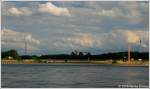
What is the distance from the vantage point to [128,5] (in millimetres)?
6711

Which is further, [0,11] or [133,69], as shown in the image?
[133,69]

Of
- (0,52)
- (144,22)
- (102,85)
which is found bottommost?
(102,85)

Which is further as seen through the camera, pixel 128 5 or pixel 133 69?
pixel 133 69

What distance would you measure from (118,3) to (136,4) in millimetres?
281

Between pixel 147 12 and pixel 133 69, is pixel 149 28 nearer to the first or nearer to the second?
pixel 147 12

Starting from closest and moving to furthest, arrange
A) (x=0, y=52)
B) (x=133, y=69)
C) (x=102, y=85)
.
A: (x=0, y=52), (x=102, y=85), (x=133, y=69)

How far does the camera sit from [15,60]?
8.16 meters

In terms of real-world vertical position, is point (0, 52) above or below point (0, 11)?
below

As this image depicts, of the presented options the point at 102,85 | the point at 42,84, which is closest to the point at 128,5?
the point at 102,85

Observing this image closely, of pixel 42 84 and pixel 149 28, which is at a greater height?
pixel 149 28

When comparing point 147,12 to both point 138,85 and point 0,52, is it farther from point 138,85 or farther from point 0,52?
point 0,52

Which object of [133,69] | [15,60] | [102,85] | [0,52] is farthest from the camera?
[133,69]

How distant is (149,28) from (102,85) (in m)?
1.21

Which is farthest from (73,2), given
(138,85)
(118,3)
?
(138,85)
